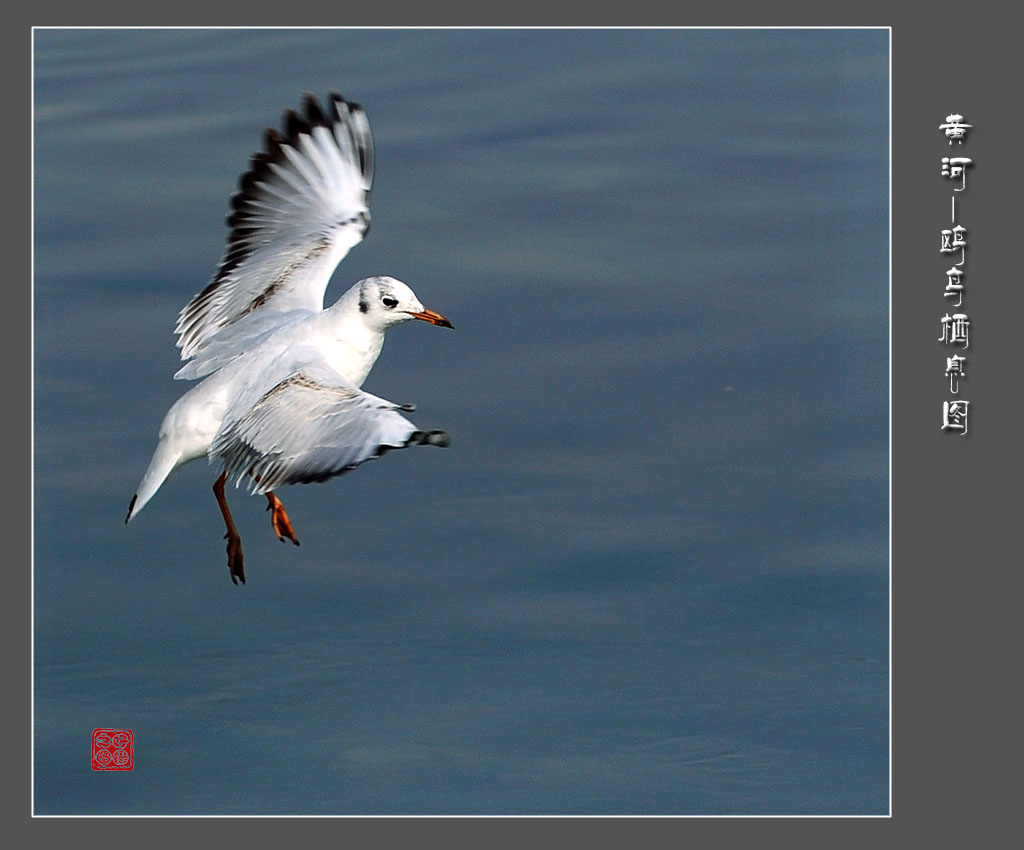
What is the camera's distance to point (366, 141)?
501cm

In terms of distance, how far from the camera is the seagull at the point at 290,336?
13.4 ft

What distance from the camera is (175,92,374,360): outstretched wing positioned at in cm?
489

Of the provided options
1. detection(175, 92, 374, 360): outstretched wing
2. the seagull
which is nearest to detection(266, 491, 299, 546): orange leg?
the seagull

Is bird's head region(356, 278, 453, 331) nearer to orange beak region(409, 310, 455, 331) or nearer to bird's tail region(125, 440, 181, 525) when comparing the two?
orange beak region(409, 310, 455, 331)

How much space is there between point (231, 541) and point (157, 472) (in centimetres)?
40

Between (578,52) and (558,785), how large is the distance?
6.42 feet

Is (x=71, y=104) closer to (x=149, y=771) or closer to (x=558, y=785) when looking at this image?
(x=149, y=771)

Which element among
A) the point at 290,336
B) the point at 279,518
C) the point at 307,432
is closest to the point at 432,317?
the point at 290,336

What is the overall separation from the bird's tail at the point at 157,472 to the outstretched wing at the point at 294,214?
1.33 ft

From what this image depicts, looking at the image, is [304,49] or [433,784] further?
[304,49]

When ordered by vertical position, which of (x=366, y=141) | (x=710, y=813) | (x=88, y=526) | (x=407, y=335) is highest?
(x=366, y=141)

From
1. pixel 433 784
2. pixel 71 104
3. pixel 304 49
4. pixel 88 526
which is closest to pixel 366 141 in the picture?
pixel 304 49

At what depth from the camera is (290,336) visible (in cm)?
457

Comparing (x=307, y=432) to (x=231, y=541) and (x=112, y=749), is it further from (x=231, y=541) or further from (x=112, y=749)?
(x=112, y=749)
